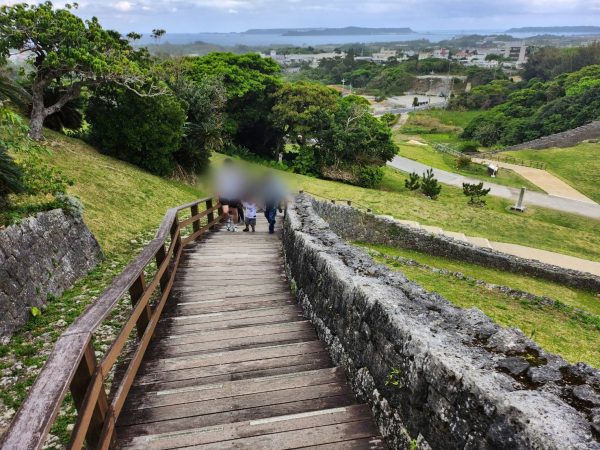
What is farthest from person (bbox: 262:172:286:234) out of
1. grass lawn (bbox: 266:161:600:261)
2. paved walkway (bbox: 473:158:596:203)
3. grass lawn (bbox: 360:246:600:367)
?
→ paved walkway (bbox: 473:158:596:203)

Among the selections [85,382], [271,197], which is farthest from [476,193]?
[85,382]

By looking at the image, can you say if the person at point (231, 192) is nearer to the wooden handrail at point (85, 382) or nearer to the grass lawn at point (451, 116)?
the wooden handrail at point (85, 382)

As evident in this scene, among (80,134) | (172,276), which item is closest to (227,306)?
(172,276)

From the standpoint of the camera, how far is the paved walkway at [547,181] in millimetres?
32772

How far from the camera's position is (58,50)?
Result: 1320cm

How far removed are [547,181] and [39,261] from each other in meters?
→ 40.0

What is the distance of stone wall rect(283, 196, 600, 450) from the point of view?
87.7 inches

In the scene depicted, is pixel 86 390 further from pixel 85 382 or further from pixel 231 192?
pixel 231 192

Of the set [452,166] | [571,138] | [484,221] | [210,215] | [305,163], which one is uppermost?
[210,215]

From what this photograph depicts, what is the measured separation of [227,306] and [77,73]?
11566 millimetres

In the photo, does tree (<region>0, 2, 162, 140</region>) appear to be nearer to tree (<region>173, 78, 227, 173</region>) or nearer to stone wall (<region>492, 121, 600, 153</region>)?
tree (<region>173, 78, 227, 173</region>)

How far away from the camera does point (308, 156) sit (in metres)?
31.8

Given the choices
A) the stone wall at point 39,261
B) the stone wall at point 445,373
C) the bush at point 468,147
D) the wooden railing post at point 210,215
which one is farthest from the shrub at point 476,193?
the bush at point 468,147

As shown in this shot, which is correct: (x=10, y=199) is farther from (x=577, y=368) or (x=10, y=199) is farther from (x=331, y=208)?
(x=331, y=208)
